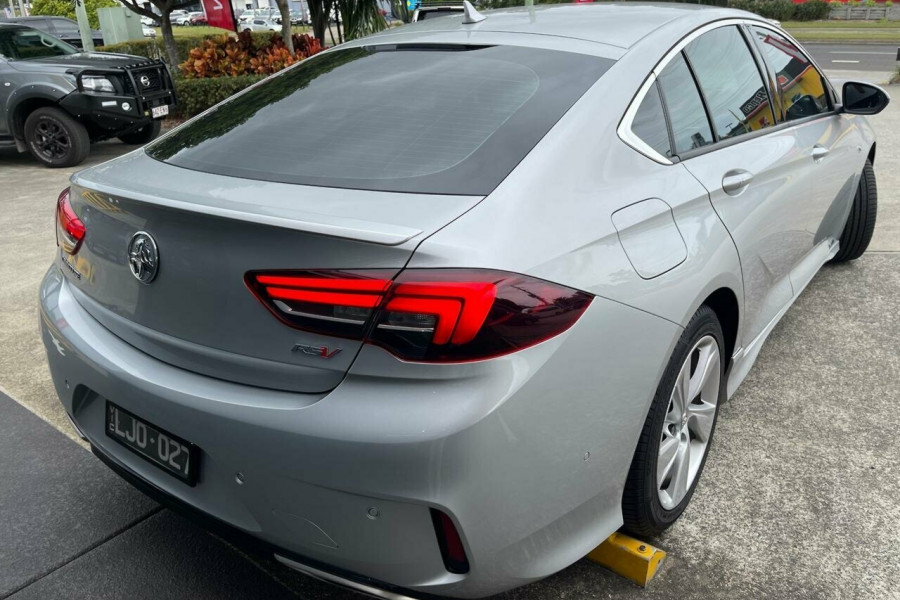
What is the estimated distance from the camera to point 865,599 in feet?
7.00

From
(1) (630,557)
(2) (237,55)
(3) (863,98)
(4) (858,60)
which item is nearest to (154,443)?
(1) (630,557)

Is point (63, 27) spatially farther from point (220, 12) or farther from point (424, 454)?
point (424, 454)

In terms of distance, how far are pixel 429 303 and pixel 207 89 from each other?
1042cm

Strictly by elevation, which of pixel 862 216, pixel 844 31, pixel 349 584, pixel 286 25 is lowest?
pixel 844 31

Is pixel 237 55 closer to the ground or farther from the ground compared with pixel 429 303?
closer to the ground

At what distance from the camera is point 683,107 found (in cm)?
246

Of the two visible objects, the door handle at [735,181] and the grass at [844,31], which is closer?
the door handle at [735,181]

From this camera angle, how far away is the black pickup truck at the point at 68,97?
337 inches

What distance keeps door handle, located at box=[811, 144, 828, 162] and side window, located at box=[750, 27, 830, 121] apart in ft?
0.50

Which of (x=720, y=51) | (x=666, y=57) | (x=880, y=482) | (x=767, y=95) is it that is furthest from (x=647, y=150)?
(x=880, y=482)

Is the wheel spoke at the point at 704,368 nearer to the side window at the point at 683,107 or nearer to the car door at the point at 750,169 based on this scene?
the car door at the point at 750,169

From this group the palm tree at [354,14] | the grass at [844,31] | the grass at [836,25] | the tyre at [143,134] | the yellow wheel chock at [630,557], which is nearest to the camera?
the yellow wheel chock at [630,557]

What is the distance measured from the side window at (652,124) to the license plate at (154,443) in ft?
4.71

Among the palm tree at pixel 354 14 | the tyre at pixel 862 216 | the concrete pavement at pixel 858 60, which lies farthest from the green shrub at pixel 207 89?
the concrete pavement at pixel 858 60
